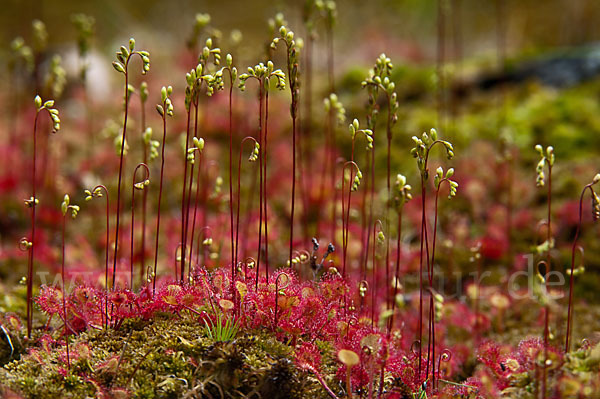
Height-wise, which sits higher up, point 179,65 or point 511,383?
point 179,65

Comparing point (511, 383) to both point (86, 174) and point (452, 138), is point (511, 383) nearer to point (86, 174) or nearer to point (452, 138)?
point (452, 138)

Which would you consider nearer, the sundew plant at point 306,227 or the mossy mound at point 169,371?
the mossy mound at point 169,371

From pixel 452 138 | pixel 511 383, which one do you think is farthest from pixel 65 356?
pixel 452 138

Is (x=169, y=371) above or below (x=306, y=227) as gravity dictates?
below

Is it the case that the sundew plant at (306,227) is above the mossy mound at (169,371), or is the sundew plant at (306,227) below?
above

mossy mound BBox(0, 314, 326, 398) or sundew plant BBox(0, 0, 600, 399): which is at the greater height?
sundew plant BBox(0, 0, 600, 399)

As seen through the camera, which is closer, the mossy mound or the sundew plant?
the mossy mound

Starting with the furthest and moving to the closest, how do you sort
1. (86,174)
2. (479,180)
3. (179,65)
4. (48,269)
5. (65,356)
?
(179,65) < (86,174) < (479,180) < (48,269) < (65,356)

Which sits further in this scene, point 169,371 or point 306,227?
point 306,227
